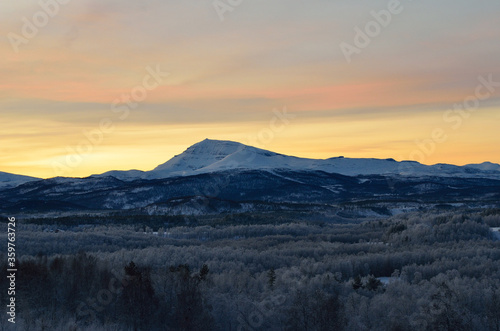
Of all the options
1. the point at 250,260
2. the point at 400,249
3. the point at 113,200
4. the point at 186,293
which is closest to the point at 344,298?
the point at 186,293

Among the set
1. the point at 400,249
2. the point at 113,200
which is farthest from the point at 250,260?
the point at 113,200

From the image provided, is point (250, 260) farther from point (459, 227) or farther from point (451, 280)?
point (459, 227)

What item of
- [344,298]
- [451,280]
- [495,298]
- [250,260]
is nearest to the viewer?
[495,298]

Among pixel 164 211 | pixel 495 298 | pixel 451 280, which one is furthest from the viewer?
pixel 164 211

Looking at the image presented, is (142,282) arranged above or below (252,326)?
above

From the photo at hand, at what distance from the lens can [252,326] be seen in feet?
60.3

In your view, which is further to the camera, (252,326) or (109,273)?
(109,273)

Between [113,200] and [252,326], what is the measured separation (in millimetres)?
152197

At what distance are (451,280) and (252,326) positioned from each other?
34.1 ft

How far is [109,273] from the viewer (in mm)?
22172

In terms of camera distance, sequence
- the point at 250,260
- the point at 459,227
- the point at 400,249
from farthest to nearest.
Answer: the point at 459,227 → the point at 400,249 → the point at 250,260

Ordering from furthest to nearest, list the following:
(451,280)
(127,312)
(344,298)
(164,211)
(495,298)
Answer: (164,211)
(451,280)
(344,298)
(495,298)
(127,312)

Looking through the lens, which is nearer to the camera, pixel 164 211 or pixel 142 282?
pixel 142 282

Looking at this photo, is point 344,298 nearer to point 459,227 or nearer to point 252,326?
point 252,326
